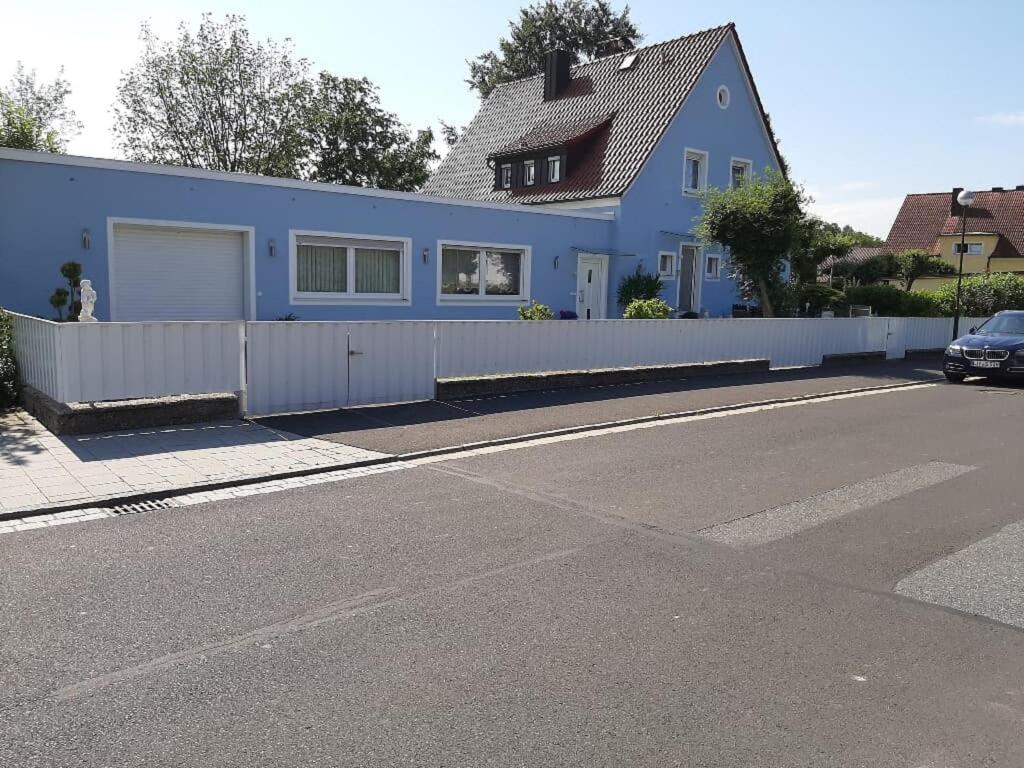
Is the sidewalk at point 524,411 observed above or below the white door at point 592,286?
below

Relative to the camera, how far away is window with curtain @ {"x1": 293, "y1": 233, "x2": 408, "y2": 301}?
17.9m

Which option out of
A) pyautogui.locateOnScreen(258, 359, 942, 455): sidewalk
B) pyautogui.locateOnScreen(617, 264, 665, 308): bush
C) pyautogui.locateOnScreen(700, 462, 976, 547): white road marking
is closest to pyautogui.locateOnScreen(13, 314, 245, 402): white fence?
pyautogui.locateOnScreen(258, 359, 942, 455): sidewalk

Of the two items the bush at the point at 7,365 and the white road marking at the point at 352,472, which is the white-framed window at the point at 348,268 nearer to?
the bush at the point at 7,365

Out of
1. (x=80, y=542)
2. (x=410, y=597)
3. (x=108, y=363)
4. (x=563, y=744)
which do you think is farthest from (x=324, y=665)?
(x=108, y=363)

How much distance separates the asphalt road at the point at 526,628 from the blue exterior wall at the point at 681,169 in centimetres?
1796

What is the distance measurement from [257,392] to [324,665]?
7.19 m

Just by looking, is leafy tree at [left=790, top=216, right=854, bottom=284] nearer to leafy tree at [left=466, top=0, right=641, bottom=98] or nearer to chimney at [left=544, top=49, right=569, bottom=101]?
chimney at [left=544, top=49, right=569, bottom=101]

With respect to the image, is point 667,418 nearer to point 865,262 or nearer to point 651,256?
point 651,256

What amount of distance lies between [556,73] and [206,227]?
1801cm

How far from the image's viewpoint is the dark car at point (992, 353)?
55.9ft

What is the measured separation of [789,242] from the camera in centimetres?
2123

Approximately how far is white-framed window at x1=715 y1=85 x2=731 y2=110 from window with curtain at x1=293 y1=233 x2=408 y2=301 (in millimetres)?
14128

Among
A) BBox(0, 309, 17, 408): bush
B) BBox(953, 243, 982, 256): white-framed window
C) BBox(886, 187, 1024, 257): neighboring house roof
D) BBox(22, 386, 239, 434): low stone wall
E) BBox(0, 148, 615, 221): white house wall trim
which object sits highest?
BBox(886, 187, 1024, 257): neighboring house roof

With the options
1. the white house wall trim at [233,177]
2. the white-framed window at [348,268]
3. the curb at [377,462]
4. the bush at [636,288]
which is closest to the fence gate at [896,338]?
the bush at [636,288]
